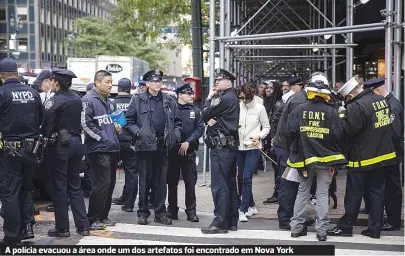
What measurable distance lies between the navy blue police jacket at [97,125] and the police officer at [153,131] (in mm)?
364

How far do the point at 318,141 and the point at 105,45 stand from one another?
51.6m

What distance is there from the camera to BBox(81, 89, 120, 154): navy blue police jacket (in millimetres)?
7859

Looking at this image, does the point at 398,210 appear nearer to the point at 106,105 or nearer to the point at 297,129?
the point at 297,129

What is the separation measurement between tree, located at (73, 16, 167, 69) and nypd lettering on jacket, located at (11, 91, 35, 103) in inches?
1900

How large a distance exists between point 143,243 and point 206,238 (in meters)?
0.83

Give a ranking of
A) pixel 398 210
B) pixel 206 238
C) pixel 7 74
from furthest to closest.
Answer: pixel 398 210 → pixel 206 238 → pixel 7 74

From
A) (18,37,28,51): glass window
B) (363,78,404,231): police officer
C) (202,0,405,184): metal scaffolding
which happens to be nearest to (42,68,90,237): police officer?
(202,0,405,184): metal scaffolding

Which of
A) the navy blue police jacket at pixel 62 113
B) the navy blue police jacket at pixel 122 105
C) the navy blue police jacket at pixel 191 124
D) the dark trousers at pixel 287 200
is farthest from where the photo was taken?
the navy blue police jacket at pixel 122 105

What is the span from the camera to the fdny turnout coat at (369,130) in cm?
752

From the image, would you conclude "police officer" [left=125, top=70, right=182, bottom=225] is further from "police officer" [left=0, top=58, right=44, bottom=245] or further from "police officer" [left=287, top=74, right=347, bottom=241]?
"police officer" [left=287, top=74, right=347, bottom=241]

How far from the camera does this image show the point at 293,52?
22.1 meters

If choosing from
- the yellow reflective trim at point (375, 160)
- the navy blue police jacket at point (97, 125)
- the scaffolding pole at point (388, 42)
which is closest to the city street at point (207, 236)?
the yellow reflective trim at point (375, 160)

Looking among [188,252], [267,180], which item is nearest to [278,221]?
[188,252]

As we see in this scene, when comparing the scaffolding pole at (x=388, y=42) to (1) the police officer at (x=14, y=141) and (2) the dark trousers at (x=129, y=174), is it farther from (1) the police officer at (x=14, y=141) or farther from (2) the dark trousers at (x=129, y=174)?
(1) the police officer at (x=14, y=141)
